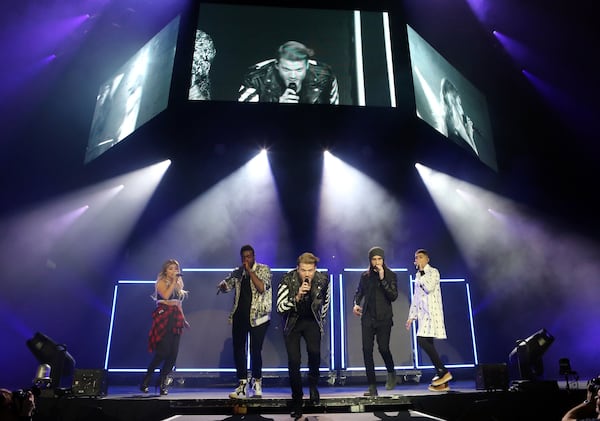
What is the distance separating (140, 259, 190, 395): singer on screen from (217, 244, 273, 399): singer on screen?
1023 mm

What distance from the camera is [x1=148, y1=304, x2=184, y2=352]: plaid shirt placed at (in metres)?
5.61

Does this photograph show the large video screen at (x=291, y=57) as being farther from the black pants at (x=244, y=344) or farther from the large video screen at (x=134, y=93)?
the black pants at (x=244, y=344)

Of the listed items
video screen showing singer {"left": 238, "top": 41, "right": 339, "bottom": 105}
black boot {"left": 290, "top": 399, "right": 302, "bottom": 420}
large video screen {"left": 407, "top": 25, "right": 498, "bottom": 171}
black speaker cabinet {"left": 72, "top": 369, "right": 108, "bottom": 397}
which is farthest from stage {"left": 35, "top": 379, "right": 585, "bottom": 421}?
video screen showing singer {"left": 238, "top": 41, "right": 339, "bottom": 105}

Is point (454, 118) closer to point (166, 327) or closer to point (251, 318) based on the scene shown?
point (251, 318)

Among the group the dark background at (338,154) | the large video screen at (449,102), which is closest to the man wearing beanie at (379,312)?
the dark background at (338,154)

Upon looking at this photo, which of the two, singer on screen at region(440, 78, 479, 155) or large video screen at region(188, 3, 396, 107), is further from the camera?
singer on screen at region(440, 78, 479, 155)

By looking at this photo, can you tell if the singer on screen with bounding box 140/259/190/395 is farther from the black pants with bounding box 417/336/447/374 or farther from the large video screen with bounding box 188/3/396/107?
the black pants with bounding box 417/336/447/374

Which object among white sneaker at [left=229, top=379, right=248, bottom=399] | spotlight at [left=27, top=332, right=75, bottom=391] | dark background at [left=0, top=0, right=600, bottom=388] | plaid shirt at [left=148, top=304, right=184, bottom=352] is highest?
dark background at [left=0, top=0, right=600, bottom=388]

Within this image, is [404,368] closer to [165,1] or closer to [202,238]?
[202,238]

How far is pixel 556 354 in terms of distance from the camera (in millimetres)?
7977

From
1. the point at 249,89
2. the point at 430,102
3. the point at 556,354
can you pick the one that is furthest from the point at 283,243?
the point at 556,354

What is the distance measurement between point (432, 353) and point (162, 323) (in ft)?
12.4

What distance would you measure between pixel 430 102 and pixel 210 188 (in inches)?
201

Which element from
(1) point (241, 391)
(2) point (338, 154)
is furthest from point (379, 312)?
(2) point (338, 154)
